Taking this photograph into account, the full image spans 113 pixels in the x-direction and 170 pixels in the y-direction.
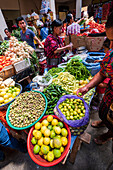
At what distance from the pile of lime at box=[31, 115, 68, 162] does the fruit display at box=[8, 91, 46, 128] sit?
0.23m

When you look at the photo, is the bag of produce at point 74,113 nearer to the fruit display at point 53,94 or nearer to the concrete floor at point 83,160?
the fruit display at point 53,94

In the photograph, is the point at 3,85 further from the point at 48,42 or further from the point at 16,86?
the point at 48,42

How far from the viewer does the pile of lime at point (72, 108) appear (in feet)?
5.31

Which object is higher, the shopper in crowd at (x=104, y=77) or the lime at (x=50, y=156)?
the shopper in crowd at (x=104, y=77)

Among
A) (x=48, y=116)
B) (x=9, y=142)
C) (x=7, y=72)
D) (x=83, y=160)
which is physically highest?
(x=7, y=72)

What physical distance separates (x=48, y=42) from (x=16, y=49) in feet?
3.95

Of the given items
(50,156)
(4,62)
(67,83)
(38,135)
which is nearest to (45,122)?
(38,135)

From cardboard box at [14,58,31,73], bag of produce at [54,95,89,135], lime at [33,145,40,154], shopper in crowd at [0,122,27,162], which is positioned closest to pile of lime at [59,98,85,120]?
bag of produce at [54,95,89,135]

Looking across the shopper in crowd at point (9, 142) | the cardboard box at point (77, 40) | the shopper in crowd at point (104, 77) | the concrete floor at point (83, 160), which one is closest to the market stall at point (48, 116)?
the shopper in crowd at point (9, 142)

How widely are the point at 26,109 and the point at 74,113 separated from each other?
1.00 meters

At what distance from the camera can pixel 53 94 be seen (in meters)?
2.18

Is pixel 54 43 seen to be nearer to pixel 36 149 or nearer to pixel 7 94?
pixel 7 94

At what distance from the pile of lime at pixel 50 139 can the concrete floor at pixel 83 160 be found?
47.9 inches

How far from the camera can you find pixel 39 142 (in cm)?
139
